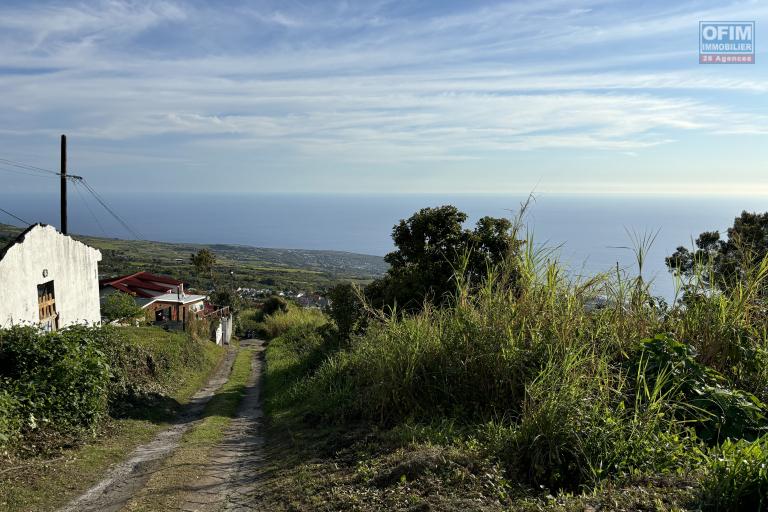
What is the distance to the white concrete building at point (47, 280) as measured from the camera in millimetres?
12930

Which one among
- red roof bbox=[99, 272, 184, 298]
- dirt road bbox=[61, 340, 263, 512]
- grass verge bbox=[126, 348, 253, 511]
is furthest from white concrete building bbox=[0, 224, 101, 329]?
red roof bbox=[99, 272, 184, 298]

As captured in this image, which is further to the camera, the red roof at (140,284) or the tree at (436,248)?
the red roof at (140,284)

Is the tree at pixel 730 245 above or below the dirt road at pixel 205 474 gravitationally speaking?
above

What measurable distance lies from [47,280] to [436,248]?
10819mm

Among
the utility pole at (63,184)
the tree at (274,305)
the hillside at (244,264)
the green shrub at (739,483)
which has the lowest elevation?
the tree at (274,305)

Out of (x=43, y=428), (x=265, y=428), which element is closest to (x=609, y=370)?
(x=265, y=428)

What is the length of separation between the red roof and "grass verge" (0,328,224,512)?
1669 centimetres

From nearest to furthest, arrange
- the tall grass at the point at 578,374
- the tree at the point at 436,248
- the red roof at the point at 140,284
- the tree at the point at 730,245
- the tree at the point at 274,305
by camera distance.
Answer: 1. the tall grass at the point at 578,374
2. the tree at the point at 730,245
3. the tree at the point at 436,248
4. the red roof at the point at 140,284
5. the tree at the point at 274,305

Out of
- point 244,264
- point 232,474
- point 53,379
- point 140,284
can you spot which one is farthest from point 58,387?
point 244,264

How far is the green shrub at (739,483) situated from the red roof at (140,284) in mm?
31716

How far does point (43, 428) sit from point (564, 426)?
8.03 m

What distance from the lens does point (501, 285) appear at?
6395mm

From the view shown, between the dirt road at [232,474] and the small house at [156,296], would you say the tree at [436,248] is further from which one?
the small house at [156,296]

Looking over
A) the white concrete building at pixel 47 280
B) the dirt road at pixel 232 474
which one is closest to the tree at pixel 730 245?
the dirt road at pixel 232 474
